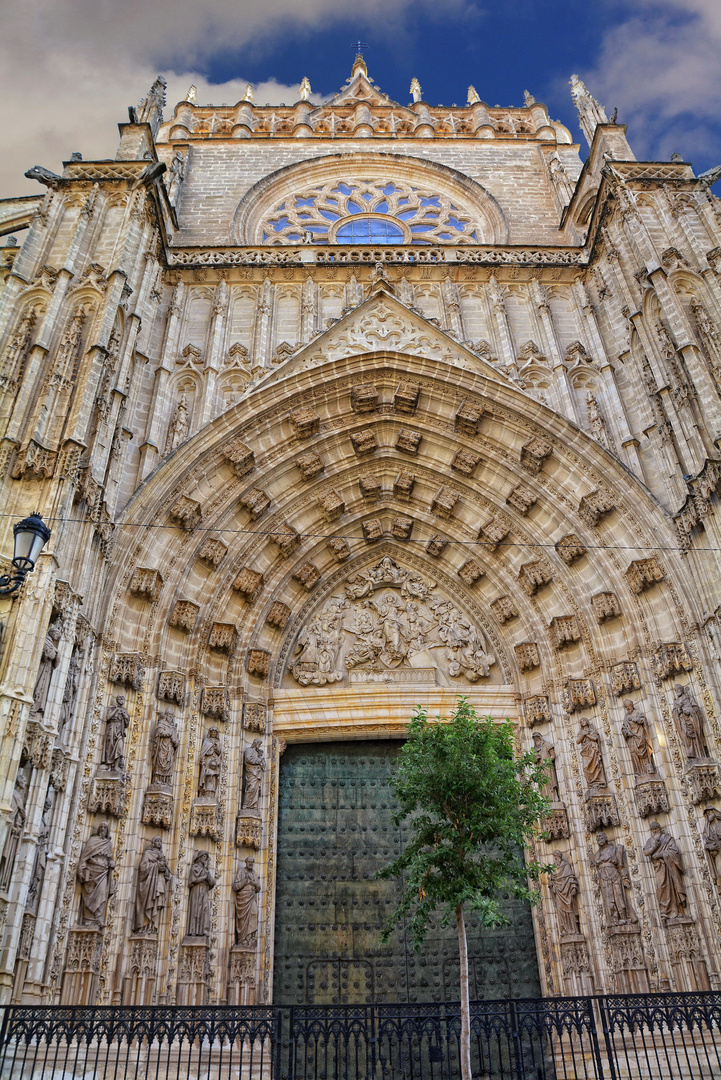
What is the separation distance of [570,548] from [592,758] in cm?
289

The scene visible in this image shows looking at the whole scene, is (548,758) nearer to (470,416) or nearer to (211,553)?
(470,416)

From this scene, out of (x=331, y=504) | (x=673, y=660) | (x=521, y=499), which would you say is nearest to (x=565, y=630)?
(x=673, y=660)

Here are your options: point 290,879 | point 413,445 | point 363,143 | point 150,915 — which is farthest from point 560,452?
point 363,143

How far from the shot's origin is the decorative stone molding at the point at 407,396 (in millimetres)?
13047

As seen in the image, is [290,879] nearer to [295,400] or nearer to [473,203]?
[295,400]

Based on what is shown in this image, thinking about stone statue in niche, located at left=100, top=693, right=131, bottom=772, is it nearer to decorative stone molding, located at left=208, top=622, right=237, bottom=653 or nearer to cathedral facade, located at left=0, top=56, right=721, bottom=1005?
cathedral facade, located at left=0, top=56, right=721, bottom=1005

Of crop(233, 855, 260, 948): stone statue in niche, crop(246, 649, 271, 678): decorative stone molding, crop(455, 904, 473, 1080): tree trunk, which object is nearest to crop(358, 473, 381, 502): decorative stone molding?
crop(246, 649, 271, 678): decorative stone molding

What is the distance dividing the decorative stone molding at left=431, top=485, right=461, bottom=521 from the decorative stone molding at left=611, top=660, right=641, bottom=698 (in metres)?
3.55

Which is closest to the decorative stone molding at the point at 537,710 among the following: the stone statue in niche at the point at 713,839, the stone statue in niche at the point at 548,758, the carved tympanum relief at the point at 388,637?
the stone statue in niche at the point at 548,758

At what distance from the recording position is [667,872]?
30.9ft

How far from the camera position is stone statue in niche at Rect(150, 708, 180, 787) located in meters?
9.95

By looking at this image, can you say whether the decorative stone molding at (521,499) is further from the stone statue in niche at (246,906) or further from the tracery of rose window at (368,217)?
the tracery of rose window at (368,217)

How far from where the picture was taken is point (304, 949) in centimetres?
1024

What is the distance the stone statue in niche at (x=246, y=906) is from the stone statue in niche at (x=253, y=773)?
783 mm
